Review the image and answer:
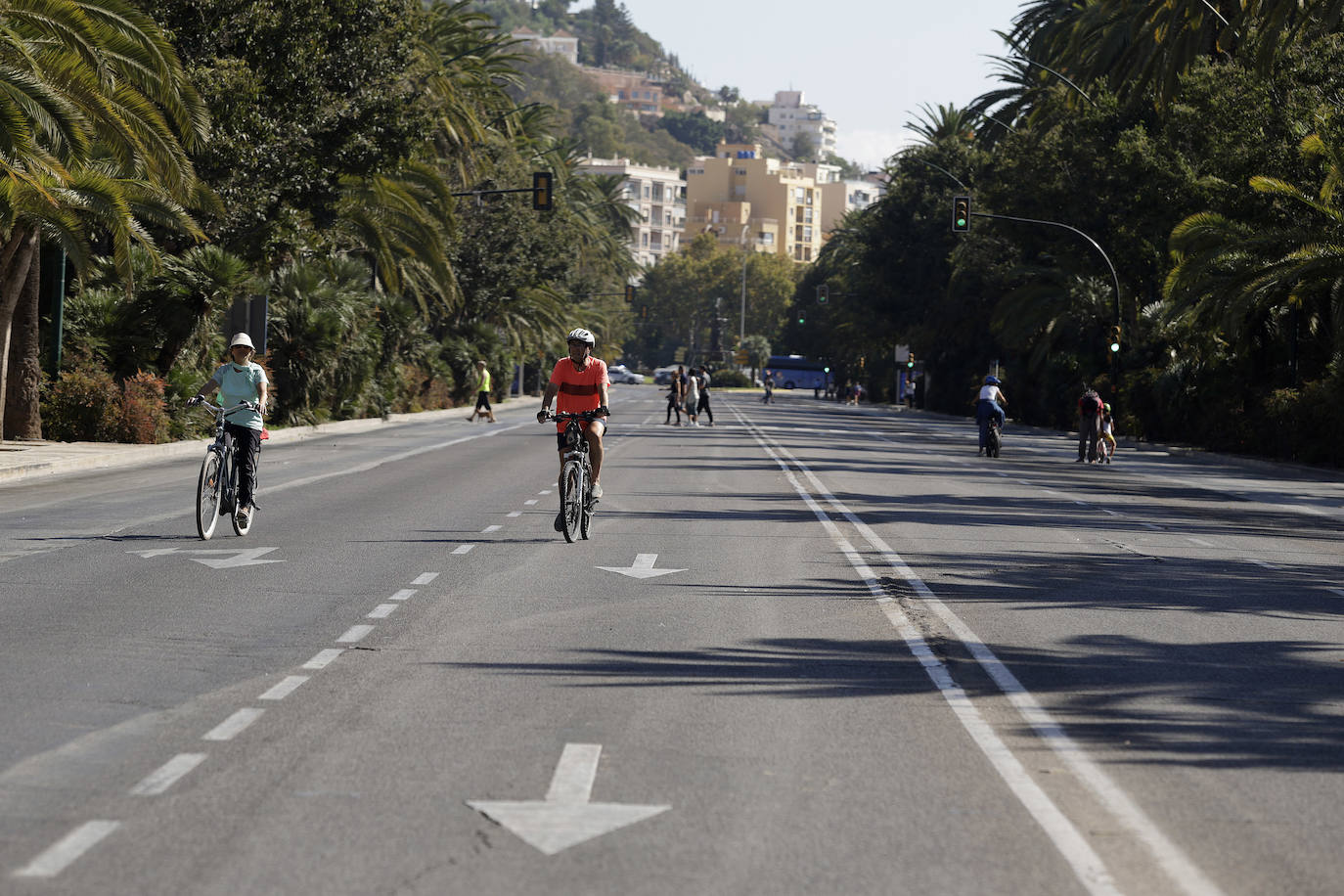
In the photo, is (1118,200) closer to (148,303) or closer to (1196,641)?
(148,303)

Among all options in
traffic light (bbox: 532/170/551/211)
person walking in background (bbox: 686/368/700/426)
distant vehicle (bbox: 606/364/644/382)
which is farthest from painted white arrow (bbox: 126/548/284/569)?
distant vehicle (bbox: 606/364/644/382)

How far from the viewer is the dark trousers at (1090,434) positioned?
37094 mm

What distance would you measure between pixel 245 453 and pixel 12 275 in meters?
13.9

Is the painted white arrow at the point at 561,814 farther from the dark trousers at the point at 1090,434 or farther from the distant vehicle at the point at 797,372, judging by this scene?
the distant vehicle at the point at 797,372

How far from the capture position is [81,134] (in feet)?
72.1

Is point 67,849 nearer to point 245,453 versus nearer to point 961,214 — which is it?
point 245,453

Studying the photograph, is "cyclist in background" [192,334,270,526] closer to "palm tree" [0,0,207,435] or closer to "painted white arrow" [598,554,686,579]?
"painted white arrow" [598,554,686,579]

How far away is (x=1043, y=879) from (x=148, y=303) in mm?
30734

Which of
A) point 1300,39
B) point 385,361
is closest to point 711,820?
point 1300,39

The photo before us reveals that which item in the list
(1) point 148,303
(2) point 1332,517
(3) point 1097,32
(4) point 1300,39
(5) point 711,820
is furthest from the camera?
(3) point 1097,32

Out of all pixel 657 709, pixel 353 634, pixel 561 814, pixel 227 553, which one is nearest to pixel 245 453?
pixel 227 553

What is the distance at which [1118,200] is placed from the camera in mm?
53562

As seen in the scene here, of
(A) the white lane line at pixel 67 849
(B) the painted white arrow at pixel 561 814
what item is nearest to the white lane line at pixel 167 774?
(A) the white lane line at pixel 67 849

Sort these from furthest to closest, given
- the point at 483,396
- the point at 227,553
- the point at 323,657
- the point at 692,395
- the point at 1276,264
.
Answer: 1. the point at 692,395
2. the point at 483,396
3. the point at 1276,264
4. the point at 227,553
5. the point at 323,657
